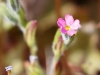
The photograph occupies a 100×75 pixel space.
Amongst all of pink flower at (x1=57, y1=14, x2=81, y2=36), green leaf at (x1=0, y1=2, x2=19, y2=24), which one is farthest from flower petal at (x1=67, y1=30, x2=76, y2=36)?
green leaf at (x1=0, y1=2, x2=19, y2=24)

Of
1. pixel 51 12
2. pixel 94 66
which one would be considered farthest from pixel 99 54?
pixel 51 12

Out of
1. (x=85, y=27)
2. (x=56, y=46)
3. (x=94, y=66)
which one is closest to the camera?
(x=56, y=46)

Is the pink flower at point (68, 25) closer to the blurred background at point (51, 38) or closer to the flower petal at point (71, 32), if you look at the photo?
the flower petal at point (71, 32)

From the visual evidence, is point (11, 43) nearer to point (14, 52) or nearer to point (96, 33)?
point (14, 52)

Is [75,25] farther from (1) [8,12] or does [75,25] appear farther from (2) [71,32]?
(1) [8,12]

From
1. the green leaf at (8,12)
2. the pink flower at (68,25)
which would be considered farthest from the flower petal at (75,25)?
the green leaf at (8,12)

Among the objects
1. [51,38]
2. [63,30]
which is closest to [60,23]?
[63,30]
